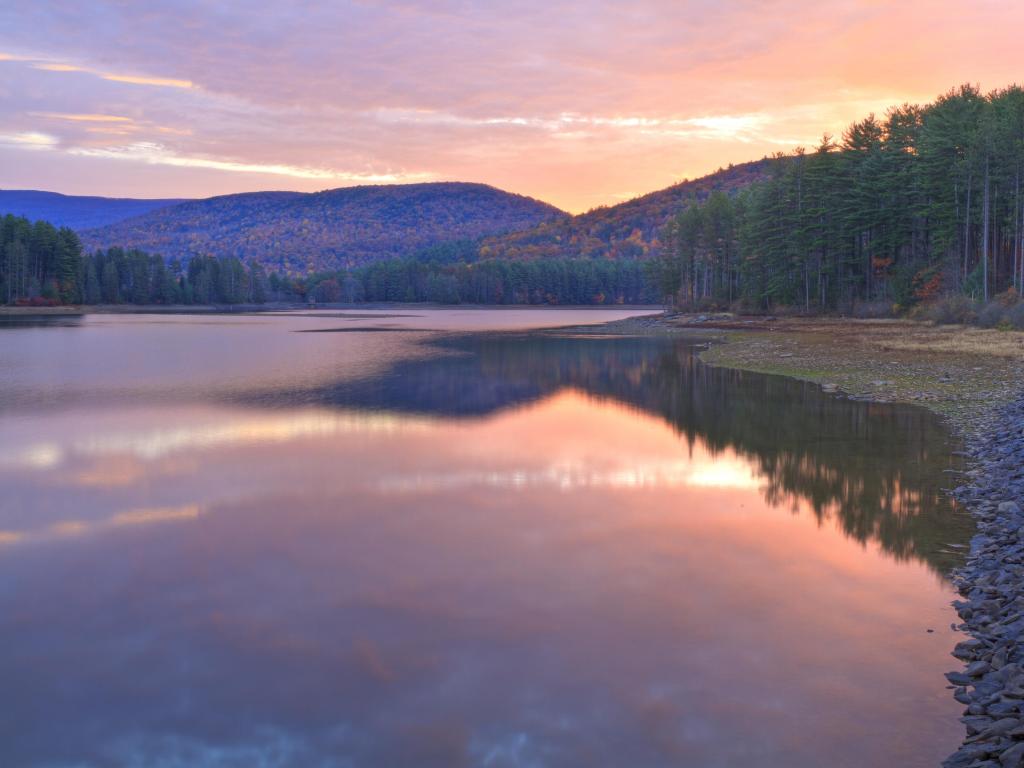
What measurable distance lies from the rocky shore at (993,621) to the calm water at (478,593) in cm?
26

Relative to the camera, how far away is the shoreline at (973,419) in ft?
24.7

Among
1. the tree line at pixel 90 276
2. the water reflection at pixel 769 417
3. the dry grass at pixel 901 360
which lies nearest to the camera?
the water reflection at pixel 769 417

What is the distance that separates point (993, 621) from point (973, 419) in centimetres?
1467

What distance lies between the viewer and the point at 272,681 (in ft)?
28.0

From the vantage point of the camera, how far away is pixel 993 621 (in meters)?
9.41

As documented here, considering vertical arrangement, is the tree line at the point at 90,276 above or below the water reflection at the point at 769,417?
above

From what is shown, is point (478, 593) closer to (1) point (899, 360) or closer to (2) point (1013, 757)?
(2) point (1013, 757)

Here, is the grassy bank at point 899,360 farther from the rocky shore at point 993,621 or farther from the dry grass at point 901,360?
the rocky shore at point 993,621

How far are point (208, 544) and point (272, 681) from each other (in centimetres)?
543

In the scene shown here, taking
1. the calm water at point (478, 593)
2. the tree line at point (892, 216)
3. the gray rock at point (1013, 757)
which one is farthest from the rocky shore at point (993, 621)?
the tree line at point (892, 216)

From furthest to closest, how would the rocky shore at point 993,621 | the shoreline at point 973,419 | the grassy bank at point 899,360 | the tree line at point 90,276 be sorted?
the tree line at point 90,276, the grassy bank at point 899,360, the shoreline at point 973,419, the rocky shore at point 993,621

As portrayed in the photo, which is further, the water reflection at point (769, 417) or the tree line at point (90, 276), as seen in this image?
the tree line at point (90, 276)

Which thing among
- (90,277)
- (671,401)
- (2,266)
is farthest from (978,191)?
(90,277)

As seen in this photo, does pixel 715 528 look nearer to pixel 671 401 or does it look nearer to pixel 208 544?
pixel 208 544
